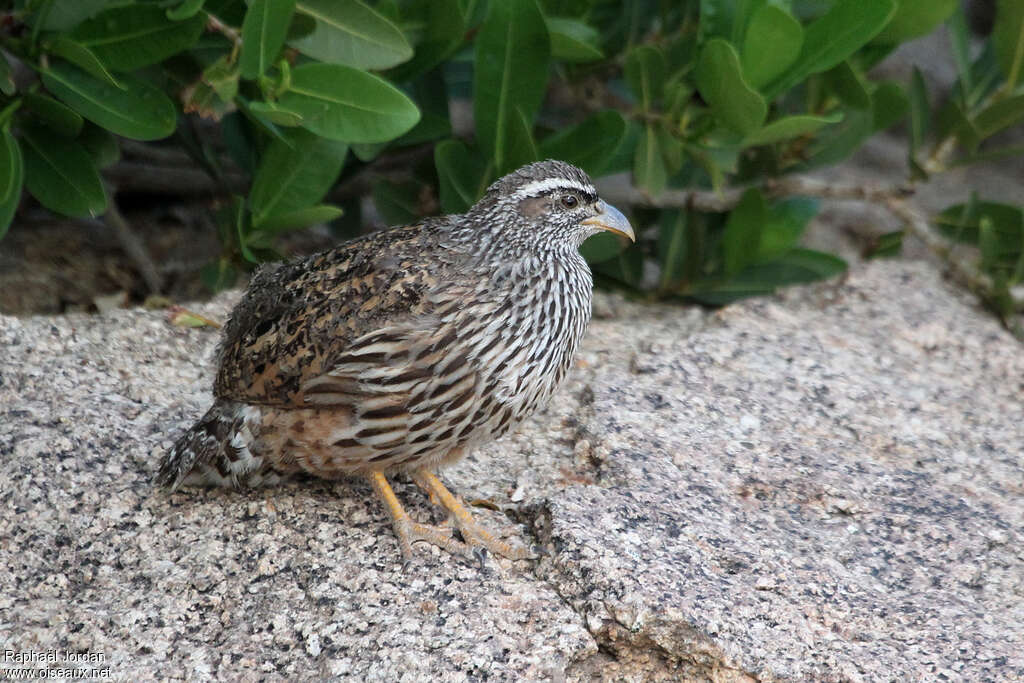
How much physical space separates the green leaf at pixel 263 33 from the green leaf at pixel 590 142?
56.0 inches

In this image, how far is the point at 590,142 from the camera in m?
5.52

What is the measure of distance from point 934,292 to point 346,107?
352 centimetres

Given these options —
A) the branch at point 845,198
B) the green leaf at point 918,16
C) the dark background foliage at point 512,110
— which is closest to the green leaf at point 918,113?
the dark background foliage at point 512,110

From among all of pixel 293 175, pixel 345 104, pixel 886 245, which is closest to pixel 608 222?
pixel 345 104

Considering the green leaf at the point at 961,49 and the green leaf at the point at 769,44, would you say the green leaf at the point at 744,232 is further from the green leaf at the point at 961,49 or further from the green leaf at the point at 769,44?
the green leaf at the point at 961,49

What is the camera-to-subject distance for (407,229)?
15.2 feet

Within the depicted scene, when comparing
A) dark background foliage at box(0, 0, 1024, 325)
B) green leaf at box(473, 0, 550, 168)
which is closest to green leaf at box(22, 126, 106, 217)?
dark background foliage at box(0, 0, 1024, 325)


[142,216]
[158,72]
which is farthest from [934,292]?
[142,216]

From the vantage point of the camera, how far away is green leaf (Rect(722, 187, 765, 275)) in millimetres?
6059

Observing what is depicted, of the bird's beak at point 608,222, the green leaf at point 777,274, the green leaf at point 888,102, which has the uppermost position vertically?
the green leaf at point 888,102

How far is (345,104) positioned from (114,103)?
38.7 inches

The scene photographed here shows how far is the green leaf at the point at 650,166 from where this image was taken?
18.6 ft

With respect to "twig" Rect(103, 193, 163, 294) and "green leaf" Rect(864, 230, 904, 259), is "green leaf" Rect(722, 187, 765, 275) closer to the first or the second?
"green leaf" Rect(864, 230, 904, 259)

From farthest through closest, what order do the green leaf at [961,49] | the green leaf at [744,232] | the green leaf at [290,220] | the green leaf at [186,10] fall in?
the green leaf at [961,49], the green leaf at [744,232], the green leaf at [290,220], the green leaf at [186,10]
